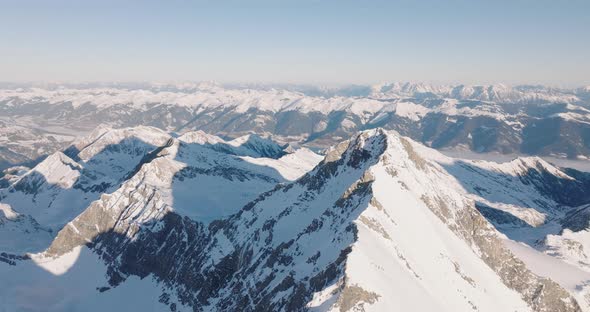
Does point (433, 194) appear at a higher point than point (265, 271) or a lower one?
higher

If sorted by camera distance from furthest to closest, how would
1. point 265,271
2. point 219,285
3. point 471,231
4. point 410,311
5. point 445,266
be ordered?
point 219,285 → point 471,231 → point 265,271 → point 445,266 → point 410,311

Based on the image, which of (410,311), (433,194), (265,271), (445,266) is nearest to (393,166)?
(433,194)

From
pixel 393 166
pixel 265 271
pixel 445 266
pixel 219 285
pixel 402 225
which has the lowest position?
pixel 219 285

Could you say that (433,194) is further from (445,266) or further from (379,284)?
(379,284)

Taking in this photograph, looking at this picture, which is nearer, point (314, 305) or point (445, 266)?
point (314, 305)

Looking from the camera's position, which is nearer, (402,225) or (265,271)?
(402,225)

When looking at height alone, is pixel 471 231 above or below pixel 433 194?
below

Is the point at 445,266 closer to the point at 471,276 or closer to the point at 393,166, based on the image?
the point at 471,276

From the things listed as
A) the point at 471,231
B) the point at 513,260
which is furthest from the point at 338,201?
the point at 513,260

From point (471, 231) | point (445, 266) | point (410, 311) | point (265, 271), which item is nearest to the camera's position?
point (410, 311)
